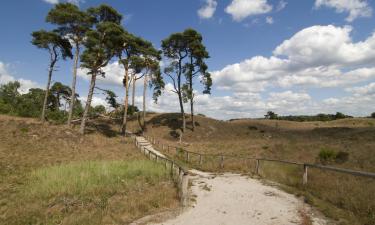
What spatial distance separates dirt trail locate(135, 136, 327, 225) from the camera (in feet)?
23.0

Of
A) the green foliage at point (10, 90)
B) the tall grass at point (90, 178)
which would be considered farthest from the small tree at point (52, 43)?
the green foliage at point (10, 90)

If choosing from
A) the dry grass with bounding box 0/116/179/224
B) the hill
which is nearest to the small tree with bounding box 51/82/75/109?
the hill

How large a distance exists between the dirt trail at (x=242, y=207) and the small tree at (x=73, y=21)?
983 inches

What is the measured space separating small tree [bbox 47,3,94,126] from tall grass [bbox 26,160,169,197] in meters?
18.7

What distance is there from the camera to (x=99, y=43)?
30.2m

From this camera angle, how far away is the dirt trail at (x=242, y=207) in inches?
276

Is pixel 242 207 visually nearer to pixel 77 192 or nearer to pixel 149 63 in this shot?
pixel 77 192

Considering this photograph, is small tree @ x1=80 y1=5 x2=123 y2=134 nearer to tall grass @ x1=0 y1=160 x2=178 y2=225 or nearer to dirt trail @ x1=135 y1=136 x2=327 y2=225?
tall grass @ x1=0 y1=160 x2=178 y2=225

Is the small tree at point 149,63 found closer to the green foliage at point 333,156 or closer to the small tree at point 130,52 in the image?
the small tree at point 130,52

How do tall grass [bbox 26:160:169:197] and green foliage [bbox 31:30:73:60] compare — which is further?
green foliage [bbox 31:30:73:60]

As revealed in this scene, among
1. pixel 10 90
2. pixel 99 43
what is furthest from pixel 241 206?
pixel 10 90

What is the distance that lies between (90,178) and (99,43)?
21529 mm

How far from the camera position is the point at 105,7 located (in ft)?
106

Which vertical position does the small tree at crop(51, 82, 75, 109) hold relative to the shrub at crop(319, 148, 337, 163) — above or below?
above
